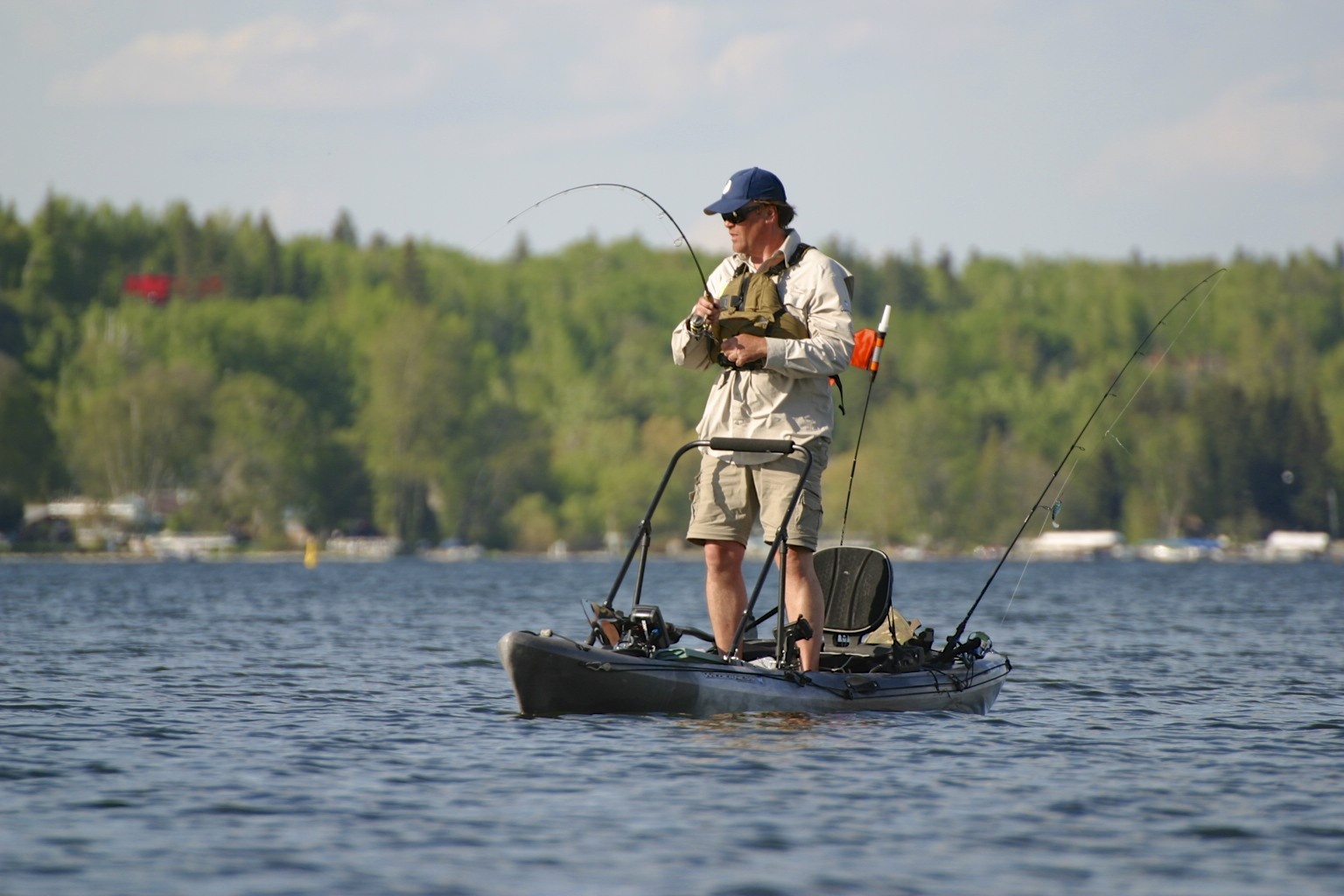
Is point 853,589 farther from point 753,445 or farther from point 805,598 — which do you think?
point 753,445

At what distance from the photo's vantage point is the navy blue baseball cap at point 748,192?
850cm

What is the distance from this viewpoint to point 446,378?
3366 inches

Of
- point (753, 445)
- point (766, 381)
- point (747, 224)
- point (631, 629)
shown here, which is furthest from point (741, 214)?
point (631, 629)

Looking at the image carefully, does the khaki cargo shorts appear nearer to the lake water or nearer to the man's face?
the lake water

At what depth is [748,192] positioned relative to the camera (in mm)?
8508

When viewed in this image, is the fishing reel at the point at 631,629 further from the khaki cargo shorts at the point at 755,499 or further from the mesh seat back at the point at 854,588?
the mesh seat back at the point at 854,588

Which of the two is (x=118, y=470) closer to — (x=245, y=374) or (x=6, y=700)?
(x=245, y=374)

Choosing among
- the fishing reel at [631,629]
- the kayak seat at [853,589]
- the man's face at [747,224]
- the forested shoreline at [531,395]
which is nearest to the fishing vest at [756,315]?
the man's face at [747,224]

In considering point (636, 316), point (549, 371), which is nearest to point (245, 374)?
point (549, 371)

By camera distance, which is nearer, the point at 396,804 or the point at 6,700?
the point at 396,804

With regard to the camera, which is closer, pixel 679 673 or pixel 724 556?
pixel 679 673

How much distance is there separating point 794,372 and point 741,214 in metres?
0.78

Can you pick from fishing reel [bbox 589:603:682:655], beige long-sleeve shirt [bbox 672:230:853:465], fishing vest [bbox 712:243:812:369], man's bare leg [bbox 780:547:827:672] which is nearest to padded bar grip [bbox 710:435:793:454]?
beige long-sleeve shirt [bbox 672:230:853:465]

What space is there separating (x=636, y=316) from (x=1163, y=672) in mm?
101849
